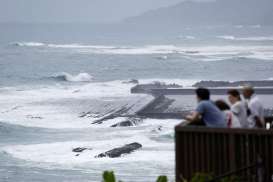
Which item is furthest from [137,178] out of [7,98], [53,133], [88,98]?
[7,98]

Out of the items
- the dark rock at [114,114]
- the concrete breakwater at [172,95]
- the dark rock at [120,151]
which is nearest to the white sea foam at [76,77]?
the concrete breakwater at [172,95]

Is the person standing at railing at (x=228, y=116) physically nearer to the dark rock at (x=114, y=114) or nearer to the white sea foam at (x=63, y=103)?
the white sea foam at (x=63, y=103)

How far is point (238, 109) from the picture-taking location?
448 inches

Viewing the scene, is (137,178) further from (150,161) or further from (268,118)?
(268,118)

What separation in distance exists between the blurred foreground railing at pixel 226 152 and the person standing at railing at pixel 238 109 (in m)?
0.43

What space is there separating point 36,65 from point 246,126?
275ft

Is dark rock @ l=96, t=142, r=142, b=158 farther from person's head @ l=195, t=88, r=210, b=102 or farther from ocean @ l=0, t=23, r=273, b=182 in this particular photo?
person's head @ l=195, t=88, r=210, b=102

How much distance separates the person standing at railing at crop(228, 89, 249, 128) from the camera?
1137cm

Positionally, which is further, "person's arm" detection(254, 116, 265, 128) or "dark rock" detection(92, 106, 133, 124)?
"dark rock" detection(92, 106, 133, 124)

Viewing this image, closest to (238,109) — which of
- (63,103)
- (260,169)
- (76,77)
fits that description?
(260,169)

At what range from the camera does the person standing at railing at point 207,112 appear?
36.3 feet

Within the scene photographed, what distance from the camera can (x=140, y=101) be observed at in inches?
1893

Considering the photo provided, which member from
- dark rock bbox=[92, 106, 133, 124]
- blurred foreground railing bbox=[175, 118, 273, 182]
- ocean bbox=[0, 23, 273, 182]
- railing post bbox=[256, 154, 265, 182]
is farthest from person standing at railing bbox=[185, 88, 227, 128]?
dark rock bbox=[92, 106, 133, 124]

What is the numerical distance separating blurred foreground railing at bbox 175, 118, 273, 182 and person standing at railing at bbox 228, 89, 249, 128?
1.41ft
